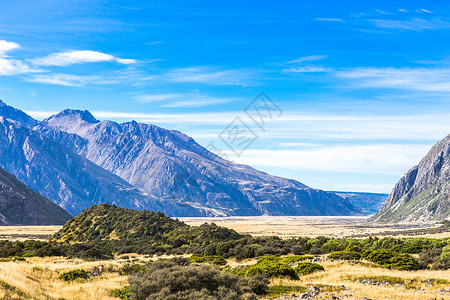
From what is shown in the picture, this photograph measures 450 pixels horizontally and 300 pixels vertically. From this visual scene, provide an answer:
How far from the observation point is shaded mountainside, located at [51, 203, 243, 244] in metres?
74.8

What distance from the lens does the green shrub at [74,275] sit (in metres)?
28.0

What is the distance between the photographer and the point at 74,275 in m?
28.6

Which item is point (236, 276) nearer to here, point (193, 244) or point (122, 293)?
point (122, 293)

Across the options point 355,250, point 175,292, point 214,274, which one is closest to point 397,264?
point 355,250

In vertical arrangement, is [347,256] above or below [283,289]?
below

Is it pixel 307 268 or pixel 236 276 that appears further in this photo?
pixel 307 268

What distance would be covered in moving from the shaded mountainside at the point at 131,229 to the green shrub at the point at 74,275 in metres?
39.7

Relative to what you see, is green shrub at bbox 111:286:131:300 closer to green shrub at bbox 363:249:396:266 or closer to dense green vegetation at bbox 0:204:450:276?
dense green vegetation at bbox 0:204:450:276

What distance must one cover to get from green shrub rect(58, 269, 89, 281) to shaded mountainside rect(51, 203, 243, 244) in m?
39.7

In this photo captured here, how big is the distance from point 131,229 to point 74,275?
5326 cm

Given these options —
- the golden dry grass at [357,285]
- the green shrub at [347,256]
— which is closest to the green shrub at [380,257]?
the green shrub at [347,256]

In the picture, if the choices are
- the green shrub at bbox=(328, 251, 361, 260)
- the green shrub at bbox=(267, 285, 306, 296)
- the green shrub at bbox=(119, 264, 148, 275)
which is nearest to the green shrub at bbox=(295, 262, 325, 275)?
the green shrub at bbox=(267, 285, 306, 296)

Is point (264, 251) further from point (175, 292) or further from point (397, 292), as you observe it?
point (175, 292)

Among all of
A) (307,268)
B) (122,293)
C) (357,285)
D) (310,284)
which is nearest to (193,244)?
(307,268)
